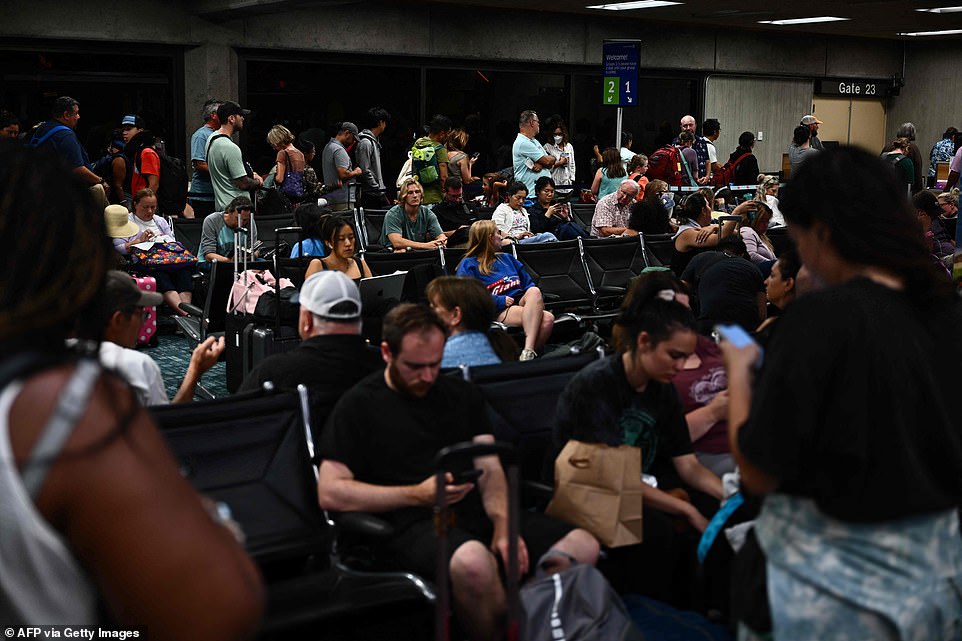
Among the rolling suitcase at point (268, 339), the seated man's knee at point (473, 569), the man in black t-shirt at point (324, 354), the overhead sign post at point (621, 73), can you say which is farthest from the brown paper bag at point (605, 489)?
the overhead sign post at point (621, 73)

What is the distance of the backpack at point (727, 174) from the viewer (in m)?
16.0

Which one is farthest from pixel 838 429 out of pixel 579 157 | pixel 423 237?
pixel 579 157

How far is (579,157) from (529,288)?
1252 centimetres

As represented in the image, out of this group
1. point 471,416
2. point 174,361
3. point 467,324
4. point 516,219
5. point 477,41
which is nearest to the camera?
point 471,416

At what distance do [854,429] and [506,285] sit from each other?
642 cm

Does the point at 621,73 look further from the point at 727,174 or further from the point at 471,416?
the point at 471,416

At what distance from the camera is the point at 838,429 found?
78.1 inches

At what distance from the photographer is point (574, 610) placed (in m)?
3.36

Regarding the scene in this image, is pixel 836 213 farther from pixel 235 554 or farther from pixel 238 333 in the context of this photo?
pixel 238 333

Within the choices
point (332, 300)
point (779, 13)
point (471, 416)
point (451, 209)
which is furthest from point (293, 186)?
point (779, 13)

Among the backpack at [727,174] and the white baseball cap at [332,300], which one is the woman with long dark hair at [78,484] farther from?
the backpack at [727,174]

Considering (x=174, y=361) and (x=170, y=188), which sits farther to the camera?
(x=170, y=188)

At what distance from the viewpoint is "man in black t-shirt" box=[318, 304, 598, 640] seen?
141 inches

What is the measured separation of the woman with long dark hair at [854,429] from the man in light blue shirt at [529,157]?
1049cm
